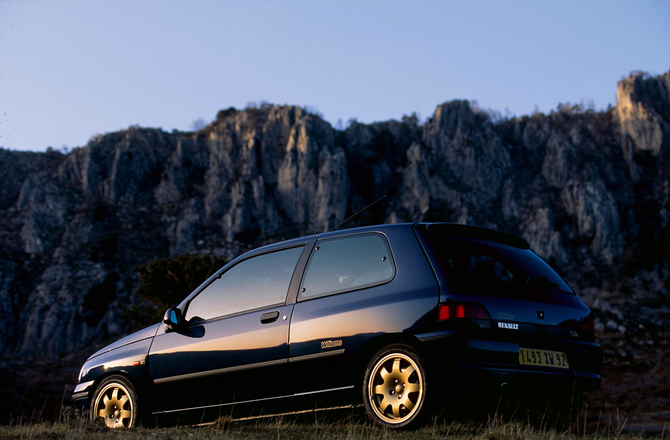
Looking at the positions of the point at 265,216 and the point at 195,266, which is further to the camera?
the point at 265,216

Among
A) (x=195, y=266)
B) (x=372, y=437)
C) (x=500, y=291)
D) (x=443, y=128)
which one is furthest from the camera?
(x=443, y=128)

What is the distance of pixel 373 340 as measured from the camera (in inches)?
165

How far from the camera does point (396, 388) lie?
408cm

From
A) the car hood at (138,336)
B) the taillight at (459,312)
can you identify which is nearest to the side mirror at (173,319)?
the car hood at (138,336)

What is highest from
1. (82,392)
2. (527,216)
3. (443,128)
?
(443,128)

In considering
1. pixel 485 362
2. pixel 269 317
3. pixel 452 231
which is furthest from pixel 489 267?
pixel 269 317

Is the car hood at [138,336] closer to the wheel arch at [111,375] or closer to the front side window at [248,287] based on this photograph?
the wheel arch at [111,375]

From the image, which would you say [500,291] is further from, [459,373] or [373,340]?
[373,340]

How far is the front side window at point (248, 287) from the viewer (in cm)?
493

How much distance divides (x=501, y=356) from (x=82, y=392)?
4077mm

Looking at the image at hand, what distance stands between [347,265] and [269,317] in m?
0.77

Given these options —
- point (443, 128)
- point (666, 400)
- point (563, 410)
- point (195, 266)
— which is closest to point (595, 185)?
point (443, 128)

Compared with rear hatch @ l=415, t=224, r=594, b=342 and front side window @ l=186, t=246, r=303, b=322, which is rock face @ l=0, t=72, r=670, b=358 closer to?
front side window @ l=186, t=246, r=303, b=322

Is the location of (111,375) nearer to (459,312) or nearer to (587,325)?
(459,312)
